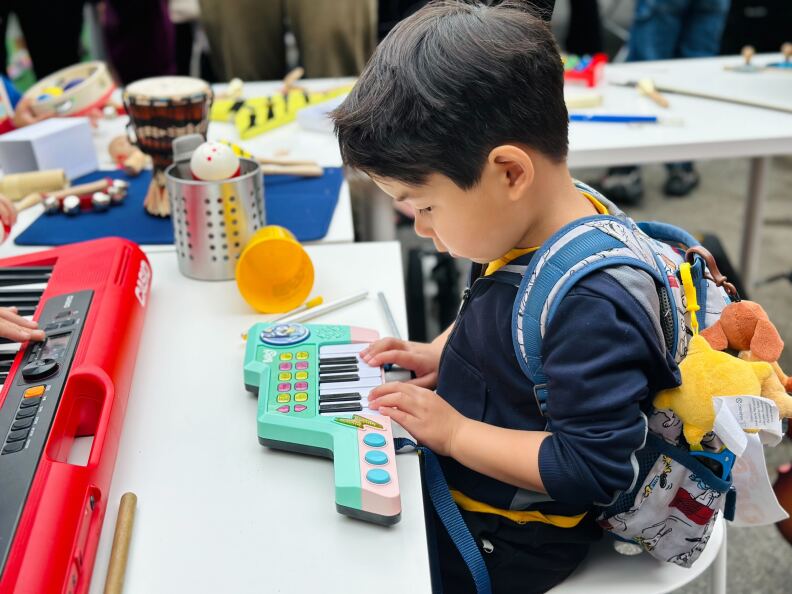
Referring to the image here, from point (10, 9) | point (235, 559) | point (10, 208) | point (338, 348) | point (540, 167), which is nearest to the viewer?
point (235, 559)

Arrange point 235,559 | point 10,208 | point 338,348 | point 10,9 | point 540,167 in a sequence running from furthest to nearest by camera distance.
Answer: point 10,9 → point 10,208 → point 338,348 → point 540,167 → point 235,559

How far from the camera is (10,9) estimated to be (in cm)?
285

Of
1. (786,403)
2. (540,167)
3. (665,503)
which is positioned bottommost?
(665,503)

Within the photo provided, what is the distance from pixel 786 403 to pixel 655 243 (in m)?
0.20

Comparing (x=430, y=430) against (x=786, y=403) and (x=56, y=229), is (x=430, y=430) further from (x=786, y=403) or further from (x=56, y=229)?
(x=56, y=229)

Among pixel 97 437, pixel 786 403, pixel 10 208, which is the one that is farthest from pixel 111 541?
pixel 10 208

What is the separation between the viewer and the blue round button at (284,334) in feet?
2.64

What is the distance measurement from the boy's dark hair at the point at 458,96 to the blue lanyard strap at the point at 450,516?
24cm

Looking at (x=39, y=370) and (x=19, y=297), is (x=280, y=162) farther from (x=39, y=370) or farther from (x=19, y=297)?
(x=39, y=370)

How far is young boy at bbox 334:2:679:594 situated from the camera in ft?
2.08

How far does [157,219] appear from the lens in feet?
3.92

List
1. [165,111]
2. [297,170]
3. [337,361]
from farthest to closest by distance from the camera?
1. [297,170]
2. [165,111]
3. [337,361]

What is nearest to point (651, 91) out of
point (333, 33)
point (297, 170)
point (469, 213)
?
point (297, 170)

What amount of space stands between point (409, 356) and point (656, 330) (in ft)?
0.88
